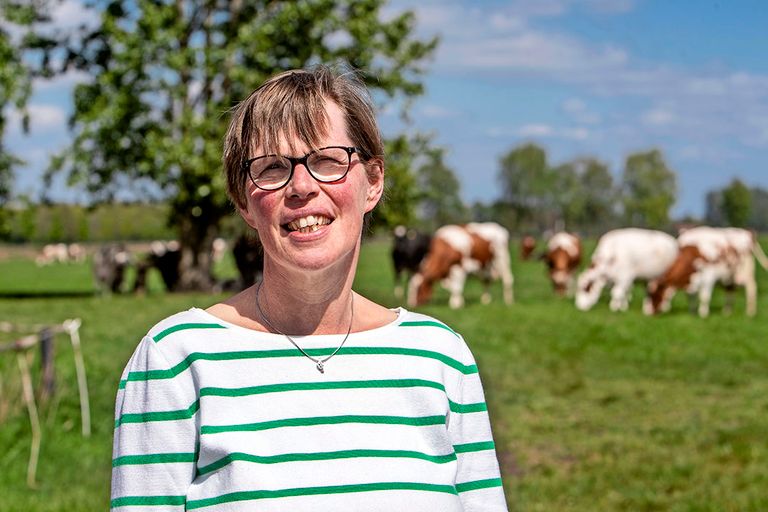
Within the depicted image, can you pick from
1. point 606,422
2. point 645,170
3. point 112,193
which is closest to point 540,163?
point 645,170

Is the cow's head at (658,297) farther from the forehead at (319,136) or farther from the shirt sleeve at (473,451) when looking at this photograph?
the forehead at (319,136)

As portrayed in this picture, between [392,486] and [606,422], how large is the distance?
9.22 m

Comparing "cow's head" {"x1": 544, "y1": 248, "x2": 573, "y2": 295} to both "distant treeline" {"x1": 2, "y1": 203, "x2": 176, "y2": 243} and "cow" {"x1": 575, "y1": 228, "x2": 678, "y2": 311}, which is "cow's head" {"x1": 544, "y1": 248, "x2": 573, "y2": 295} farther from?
"distant treeline" {"x1": 2, "y1": 203, "x2": 176, "y2": 243}

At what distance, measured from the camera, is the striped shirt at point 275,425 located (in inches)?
92.0

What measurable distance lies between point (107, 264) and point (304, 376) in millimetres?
37025

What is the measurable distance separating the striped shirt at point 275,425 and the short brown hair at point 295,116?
379 millimetres

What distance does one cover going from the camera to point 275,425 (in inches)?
93.7

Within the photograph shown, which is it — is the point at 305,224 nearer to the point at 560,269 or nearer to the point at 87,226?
the point at 560,269

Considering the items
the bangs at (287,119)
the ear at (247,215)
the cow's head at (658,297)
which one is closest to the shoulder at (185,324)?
the ear at (247,215)

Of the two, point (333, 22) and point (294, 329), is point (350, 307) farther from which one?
point (333, 22)

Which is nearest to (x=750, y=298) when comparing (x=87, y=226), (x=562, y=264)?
(x=562, y=264)

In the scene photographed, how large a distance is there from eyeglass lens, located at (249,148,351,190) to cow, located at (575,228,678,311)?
25.1 metres

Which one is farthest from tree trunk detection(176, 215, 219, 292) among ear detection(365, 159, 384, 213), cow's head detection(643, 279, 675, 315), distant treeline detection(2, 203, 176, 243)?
distant treeline detection(2, 203, 176, 243)

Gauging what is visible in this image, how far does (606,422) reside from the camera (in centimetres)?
1130
